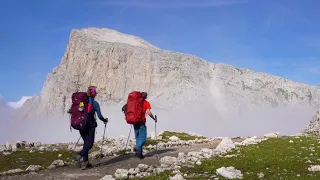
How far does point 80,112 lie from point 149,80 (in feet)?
488

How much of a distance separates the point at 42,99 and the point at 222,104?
264 feet

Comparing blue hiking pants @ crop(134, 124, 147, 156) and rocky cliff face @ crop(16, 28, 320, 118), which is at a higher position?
rocky cliff face @ crop(16, 28, 320, 118)

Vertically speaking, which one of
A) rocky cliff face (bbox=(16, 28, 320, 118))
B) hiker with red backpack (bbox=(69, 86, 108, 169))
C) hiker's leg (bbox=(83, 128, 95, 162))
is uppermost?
rocky cliff face (bbox=(16, 28, 320, 118))

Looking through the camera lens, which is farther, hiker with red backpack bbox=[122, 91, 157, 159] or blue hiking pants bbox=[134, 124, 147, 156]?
blue hiking pants bbox=[134, 124, 147, 156]

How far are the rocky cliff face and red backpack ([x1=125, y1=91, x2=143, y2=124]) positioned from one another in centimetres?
13720

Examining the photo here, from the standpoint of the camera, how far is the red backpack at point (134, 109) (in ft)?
78.2

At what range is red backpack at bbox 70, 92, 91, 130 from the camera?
20.7 metres

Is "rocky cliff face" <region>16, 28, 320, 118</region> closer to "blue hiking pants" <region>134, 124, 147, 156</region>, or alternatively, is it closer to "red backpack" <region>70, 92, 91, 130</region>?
"blue hiking pants" <region>134, 124, 147, 156</region>

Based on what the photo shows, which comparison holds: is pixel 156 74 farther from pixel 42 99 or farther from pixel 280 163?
pixel 280 163

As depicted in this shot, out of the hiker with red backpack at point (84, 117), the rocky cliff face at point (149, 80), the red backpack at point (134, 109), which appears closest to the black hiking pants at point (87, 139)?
the hiker with red backpack at point (84, 117)

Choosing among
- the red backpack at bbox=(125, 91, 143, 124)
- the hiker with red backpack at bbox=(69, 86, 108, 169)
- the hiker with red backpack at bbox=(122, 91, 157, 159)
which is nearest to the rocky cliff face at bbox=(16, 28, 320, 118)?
the hiker with red backpack at bbox=(122, 91, 157, 159)

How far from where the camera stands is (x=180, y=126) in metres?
153

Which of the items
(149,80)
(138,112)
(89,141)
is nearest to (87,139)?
(89,141)

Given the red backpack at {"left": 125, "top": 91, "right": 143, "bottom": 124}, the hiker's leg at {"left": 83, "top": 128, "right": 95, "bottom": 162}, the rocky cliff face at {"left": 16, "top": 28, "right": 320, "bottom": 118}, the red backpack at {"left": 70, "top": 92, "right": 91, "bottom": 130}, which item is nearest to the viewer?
the red backpack at {"left": 70, "top": 92, "right": 91, "bottom": 130}
